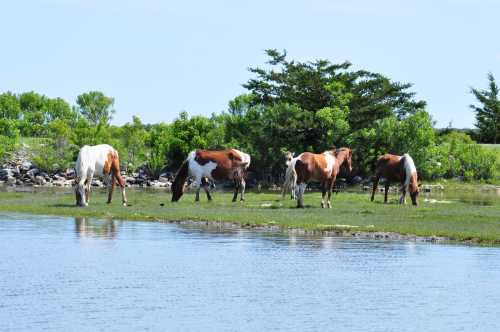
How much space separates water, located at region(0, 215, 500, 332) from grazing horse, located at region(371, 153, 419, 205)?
11740mm

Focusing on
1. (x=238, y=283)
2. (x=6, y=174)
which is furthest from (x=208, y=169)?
(x=6, y=174)

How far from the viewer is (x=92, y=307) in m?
15.5

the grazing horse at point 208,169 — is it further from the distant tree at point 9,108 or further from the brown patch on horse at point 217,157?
the distant tree at point 9,108

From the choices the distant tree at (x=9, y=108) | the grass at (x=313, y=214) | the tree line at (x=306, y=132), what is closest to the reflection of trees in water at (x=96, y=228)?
the grass at (x=313, y=214)

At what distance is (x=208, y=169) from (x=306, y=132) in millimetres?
19911

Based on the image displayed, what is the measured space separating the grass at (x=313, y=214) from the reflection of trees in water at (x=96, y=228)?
3.97ft

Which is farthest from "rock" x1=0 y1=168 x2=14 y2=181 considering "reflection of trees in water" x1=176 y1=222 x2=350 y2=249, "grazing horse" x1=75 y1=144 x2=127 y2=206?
"reflection of trees in water" x1=176 y1=222 x2=350 y2=249

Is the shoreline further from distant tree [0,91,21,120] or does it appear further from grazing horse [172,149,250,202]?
distant tree [0,91,21,120]

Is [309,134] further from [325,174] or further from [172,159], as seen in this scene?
[325,174]

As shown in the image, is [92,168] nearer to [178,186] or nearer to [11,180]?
[178,186]

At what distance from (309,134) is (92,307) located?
138 ft

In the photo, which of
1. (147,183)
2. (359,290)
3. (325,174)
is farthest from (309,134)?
(359,290)

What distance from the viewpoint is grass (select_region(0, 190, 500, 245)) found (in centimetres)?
2738

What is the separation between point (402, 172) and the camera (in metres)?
38.0
